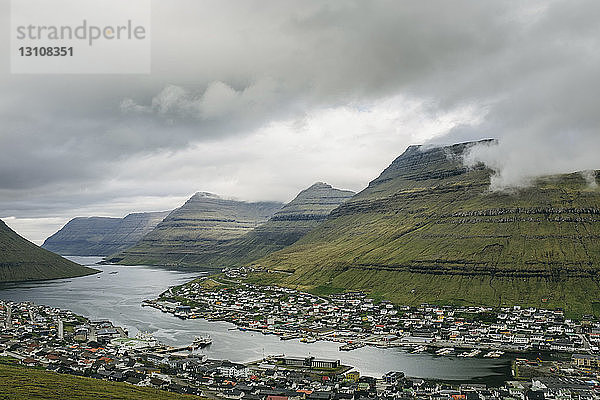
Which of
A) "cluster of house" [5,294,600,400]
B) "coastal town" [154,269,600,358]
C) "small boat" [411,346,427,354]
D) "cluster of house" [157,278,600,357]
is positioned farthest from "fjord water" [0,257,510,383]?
"cluster of house" [5,294,600,400]

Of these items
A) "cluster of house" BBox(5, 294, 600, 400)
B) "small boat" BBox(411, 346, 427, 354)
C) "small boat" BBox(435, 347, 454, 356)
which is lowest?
"small boat" BBox(435, 347, 454, 356)

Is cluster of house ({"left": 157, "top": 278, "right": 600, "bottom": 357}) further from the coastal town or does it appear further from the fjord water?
the fjord water

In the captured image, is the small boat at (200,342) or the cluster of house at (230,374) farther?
the small boat at (200,342)

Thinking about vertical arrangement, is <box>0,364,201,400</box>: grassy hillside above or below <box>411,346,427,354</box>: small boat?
above

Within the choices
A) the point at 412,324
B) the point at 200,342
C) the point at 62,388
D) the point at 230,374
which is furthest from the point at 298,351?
the point at 62,388

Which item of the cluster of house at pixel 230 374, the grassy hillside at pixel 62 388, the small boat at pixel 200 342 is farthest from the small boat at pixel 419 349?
the grassy hillside at pixel 62 388

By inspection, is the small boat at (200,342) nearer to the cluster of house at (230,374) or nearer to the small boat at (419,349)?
the cluster of house at (230,374)
